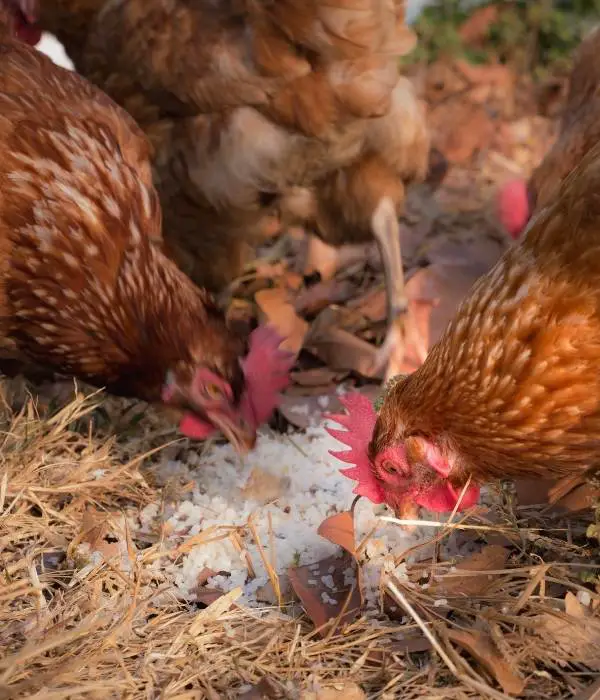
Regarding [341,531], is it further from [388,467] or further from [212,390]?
[212,390]

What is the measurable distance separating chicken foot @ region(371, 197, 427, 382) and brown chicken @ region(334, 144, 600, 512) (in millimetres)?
718

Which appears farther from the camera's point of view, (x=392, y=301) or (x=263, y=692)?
(x=392, y=301)

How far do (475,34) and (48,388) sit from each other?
2.95 meters

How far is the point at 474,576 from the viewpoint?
126 centimetres

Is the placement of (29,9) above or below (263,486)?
above

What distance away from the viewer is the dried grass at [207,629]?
3.47 ft

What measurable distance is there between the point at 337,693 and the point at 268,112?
1.35m

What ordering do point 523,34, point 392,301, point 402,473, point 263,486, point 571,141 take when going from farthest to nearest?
point 523,34 → point 392,301 → point 571,141 → point 263,486 → point 402,473

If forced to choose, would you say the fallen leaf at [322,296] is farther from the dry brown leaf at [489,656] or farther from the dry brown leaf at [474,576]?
the dry brown leaf at [489,656]

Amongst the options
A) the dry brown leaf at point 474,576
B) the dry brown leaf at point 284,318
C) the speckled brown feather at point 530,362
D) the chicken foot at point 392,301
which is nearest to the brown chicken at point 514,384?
the speckled brown feather at point 530,362

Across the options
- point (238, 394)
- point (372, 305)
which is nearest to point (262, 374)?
point (238, 394)

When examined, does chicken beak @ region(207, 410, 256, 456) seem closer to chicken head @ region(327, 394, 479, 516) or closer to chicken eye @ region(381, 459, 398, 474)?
chicken head @ region(327, 394, 479, 516)

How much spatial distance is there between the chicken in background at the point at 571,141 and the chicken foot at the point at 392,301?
15.5 inches

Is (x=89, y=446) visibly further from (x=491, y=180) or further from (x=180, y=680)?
(x=491, y=180)
